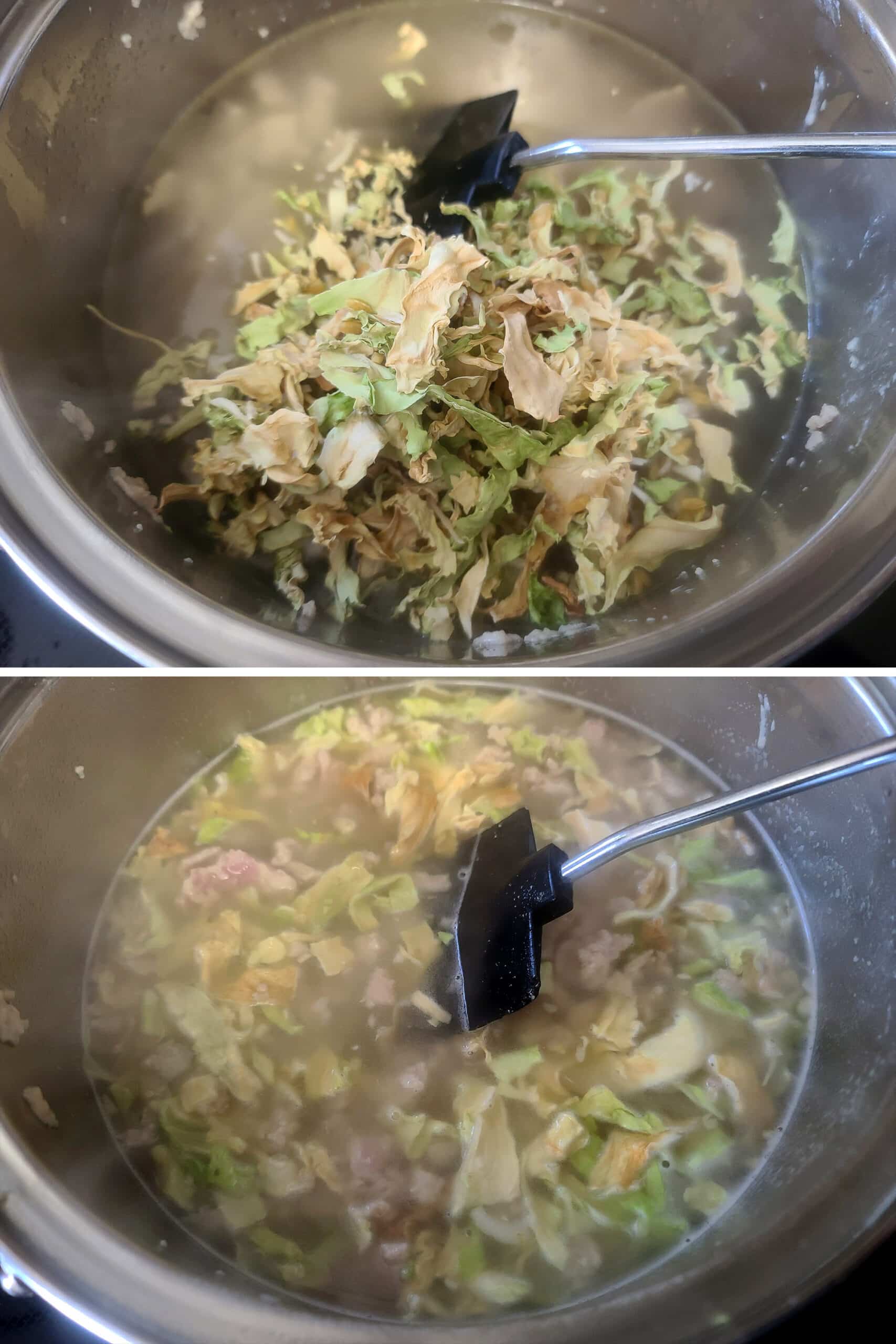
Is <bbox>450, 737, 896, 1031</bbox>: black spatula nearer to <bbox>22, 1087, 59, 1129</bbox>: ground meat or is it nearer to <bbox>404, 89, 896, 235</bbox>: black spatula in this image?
<bbox>22, 1087, 59, 1129</bbox>: ground meat

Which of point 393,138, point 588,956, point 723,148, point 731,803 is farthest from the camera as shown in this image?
point 393,138

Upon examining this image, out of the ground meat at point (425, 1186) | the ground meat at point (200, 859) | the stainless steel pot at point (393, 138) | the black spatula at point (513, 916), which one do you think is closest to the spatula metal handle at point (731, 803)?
the black spatula at point (513, 916)

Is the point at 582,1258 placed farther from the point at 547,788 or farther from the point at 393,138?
the point at 393,138

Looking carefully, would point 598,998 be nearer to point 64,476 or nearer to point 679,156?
point 64,476

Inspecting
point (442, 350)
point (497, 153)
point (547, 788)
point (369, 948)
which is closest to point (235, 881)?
point (369, 948)

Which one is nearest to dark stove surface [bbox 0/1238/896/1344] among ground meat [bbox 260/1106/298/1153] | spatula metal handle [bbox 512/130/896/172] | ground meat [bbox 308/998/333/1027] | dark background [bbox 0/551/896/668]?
ground meat [bbox 260/1106/298/1153]

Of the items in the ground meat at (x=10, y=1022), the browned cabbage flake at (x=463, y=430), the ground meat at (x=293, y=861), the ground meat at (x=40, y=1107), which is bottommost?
the ground meat at (x=293, y=861)

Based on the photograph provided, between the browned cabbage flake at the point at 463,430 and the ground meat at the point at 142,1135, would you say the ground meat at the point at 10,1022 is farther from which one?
the browned cabbage flake at the point at 463,430
